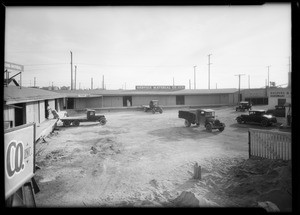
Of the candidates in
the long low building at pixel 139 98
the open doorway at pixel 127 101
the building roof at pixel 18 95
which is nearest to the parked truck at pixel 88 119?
the building roof at pixel 18 95

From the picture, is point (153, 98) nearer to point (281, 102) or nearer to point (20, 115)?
point (281, 102)

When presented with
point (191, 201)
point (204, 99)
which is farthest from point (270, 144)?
point (204, 99)

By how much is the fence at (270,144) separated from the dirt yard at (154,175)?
430 mm

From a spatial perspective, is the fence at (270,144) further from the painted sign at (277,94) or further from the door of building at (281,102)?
the door of building at (281,102)

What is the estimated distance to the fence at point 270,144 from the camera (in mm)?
6988

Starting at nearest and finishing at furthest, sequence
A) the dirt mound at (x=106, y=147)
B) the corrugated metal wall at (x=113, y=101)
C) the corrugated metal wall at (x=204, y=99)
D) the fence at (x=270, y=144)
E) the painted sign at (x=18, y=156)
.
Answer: the painted sign at (x=18, y=156), the fence at (x=270, y=144), the dirt mound at (x=106, y=147), the corrugated metal wall at (x=113, y=101), the corrugated metal wall at (x=204, y=99)

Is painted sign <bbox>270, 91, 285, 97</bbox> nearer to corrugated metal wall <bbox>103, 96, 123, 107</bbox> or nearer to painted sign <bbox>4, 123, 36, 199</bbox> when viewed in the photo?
painted sign <bbox>4, 123, 36, 199</bbox>

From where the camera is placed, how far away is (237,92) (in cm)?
4659

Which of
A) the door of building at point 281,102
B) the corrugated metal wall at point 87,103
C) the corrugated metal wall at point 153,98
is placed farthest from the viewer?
the corrugated metal wall at point 153,98

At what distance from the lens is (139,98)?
4044 centimetres

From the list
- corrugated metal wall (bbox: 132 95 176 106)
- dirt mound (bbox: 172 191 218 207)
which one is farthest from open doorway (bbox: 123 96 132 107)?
dirt mound (bbox: 172 191 218 207)

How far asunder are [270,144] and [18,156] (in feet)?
29.2

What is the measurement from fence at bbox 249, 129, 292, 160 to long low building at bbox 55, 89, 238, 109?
29.8 meters
